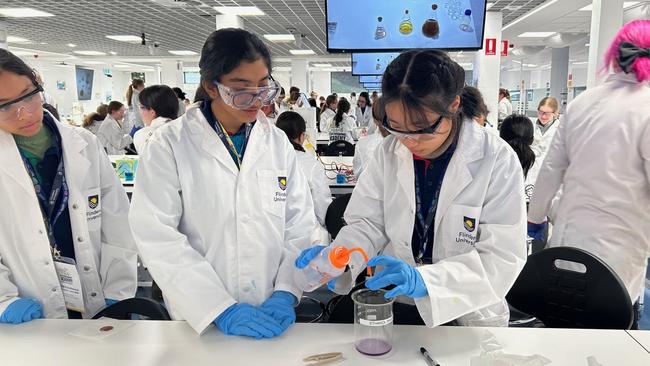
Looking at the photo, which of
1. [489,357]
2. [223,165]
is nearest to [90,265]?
[223,165]

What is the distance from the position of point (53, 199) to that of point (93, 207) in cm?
14

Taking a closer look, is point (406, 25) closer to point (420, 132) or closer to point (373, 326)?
point (420, 132)

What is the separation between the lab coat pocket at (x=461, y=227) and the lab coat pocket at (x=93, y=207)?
132cm

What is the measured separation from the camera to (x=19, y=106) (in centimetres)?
160

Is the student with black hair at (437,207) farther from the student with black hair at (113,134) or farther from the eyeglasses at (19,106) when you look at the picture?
the student with black hair at (113,134)

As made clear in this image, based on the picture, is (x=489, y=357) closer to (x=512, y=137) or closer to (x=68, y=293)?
(x=68, y=293)

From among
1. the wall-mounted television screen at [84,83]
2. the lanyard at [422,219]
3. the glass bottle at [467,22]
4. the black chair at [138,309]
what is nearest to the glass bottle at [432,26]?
the glass bottle at [467,22]

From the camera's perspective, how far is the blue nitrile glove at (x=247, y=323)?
4.42 feet

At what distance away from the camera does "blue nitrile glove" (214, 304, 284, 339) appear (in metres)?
1.35

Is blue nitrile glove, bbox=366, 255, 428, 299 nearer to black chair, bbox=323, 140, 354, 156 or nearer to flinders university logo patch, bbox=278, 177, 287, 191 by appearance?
flinders university logo patch, bbox=278, 177, 287, 191

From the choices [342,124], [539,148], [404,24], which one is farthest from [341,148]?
[404,24]

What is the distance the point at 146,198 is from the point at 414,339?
0.91m

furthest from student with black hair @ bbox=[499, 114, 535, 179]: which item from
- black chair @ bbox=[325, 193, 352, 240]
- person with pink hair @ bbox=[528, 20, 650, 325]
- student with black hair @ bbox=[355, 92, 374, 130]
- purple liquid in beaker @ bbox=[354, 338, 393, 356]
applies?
student with black hair @ bbox=[355, 92, 374, 130]

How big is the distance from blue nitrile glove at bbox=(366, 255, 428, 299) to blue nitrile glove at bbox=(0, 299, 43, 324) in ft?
3.51
